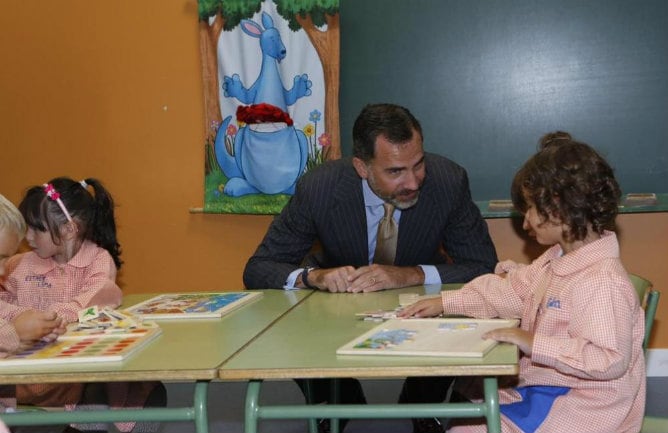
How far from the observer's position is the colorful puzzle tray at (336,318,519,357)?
1.85 metres

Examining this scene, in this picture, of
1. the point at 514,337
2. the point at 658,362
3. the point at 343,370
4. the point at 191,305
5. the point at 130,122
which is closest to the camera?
the point at 343,370

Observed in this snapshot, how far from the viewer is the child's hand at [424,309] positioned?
238 cm

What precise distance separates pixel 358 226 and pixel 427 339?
1383mm

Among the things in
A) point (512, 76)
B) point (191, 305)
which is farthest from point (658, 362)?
point (191, 305)

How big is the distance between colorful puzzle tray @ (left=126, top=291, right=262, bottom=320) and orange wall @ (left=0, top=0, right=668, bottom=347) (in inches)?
67.7

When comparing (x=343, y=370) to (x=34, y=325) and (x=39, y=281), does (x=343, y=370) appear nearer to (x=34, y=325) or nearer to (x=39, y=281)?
(x=34, y=325)

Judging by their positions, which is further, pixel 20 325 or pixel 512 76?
pixel 512 76

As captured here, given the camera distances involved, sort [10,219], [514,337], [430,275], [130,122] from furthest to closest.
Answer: [130,122]
[430,275]
[10,219]
[514,337]

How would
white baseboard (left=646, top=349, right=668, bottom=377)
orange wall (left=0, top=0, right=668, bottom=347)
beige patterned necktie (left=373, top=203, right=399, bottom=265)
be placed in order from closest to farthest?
beige patterned necktie (left=373, top=203, right=399, bottom=265) < white baseboard (left=646, top=349, right=668, bottom=377) < orange wall (left=0, top=0, right=668, bottom=347)

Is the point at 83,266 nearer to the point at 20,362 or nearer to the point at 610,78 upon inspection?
the point at 20,362

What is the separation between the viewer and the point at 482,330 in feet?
6.73

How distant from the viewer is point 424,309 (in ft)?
7.85

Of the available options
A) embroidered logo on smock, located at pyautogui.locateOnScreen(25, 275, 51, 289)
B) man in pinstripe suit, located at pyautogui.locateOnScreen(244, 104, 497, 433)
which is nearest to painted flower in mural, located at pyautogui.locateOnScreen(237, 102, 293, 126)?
man in pinstripe suit, located at pyautogui.locateOnScreen(244, 104, 497, 433)

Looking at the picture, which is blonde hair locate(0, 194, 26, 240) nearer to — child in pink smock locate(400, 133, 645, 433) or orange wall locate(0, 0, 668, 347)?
child in pink smock locate(400, 133, 645, 433)
